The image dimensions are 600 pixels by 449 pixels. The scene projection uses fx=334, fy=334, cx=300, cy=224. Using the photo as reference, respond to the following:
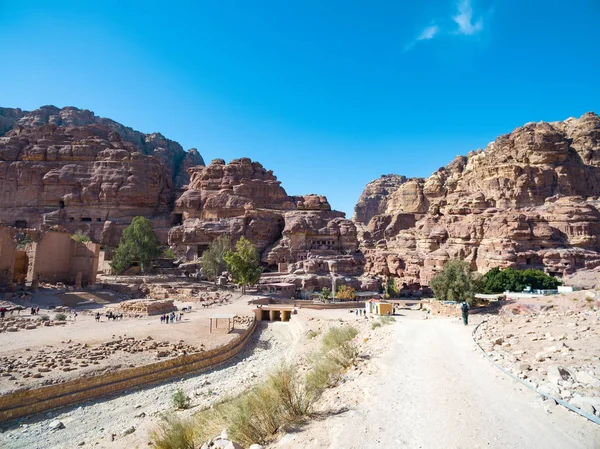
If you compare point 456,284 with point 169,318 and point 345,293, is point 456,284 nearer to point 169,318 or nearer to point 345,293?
point 345,293

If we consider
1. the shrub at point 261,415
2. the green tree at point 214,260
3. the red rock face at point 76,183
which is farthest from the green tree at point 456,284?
the red rock face at point 76,183

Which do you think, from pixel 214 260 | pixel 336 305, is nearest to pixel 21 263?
pixel 214 260

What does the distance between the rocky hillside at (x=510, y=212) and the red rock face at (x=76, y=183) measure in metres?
43.6

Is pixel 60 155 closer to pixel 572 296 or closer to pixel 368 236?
pixel 368 236

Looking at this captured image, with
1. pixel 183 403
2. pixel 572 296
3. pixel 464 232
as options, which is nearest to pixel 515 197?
pixel 464 232

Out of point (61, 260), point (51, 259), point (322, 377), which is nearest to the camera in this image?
point (322, 377)

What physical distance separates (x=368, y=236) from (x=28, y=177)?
212ft

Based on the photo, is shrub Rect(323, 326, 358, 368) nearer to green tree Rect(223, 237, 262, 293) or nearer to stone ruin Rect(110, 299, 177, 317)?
stone ruin Rect(110, 299, 177, 317)

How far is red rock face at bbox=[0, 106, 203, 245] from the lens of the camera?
58.5m

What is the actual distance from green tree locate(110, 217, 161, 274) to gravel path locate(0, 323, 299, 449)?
105 feet

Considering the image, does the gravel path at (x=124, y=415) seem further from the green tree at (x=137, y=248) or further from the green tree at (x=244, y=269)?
the green tree at (x=137, y=248)

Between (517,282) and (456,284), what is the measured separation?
11.6m

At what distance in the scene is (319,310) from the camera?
1364 inches

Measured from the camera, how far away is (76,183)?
198 feet
